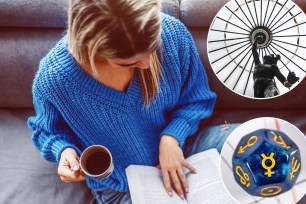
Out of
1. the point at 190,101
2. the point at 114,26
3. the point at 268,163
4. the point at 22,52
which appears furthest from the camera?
the point at 22,52

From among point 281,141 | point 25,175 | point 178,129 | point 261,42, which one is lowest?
point 25,175

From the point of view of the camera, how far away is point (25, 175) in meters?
0.99

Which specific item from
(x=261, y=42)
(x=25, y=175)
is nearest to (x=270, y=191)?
(x=261, y=42)

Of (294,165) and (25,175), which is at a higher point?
(294,165)

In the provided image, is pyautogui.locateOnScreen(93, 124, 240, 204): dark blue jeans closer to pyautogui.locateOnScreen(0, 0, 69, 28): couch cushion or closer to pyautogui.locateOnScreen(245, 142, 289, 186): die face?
pyautogui.locateOnScreen(245, 142, 289, 186): die face

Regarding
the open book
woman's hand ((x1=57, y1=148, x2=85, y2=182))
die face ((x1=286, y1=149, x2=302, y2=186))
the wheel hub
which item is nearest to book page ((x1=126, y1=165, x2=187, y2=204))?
the open book

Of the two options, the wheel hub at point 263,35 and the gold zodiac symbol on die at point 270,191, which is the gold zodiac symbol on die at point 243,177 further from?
the wheel hub at point 263,35

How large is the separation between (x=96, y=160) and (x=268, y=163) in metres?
0.32

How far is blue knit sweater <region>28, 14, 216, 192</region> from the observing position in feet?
2.43

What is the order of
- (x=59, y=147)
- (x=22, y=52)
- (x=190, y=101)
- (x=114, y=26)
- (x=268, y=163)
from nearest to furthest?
(x=114, y=26), (x=268, y=163), (x=59, y=147), (x=190, y=101), (x=22, y=52)

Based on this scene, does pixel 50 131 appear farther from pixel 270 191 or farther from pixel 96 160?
pixel 270 191

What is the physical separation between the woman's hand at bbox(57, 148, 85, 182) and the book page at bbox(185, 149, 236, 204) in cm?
24

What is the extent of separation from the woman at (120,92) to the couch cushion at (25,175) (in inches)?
3.3

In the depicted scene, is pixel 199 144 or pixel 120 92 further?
pixel 199 144
